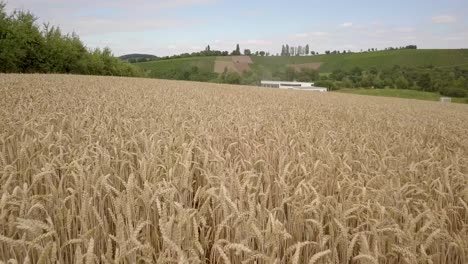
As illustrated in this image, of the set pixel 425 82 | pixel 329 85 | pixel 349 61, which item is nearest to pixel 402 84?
pixel 425 82

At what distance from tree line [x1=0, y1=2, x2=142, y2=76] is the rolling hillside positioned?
203 feet

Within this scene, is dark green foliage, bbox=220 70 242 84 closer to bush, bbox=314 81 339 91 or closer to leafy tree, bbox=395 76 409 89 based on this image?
bush, bbox=314 81 339 91

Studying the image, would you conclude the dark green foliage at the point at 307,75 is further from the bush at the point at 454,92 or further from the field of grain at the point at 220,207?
the field of grain at the point at 220,207

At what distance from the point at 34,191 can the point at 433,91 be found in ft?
324

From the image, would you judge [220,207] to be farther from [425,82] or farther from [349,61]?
[349,61]

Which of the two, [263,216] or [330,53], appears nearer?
[263,216]

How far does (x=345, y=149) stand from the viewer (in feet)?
14.0

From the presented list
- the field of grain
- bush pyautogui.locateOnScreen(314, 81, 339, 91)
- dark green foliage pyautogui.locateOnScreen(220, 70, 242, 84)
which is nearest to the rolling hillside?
dark green foliage pyautogui.locateOnScreen(220, 70, 242, 84)

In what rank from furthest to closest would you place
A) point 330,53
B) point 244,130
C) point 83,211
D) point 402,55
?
point 330,53 < point 402,55 < point 244,130 < point 83,211

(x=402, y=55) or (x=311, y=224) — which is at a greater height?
(x=402, y=55)

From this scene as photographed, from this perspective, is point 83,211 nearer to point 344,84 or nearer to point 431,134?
point 431,134

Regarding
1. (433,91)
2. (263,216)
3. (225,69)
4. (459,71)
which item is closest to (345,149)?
(263,216)

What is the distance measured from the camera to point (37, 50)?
41.8 metres

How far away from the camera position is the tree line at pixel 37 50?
1483 inches
